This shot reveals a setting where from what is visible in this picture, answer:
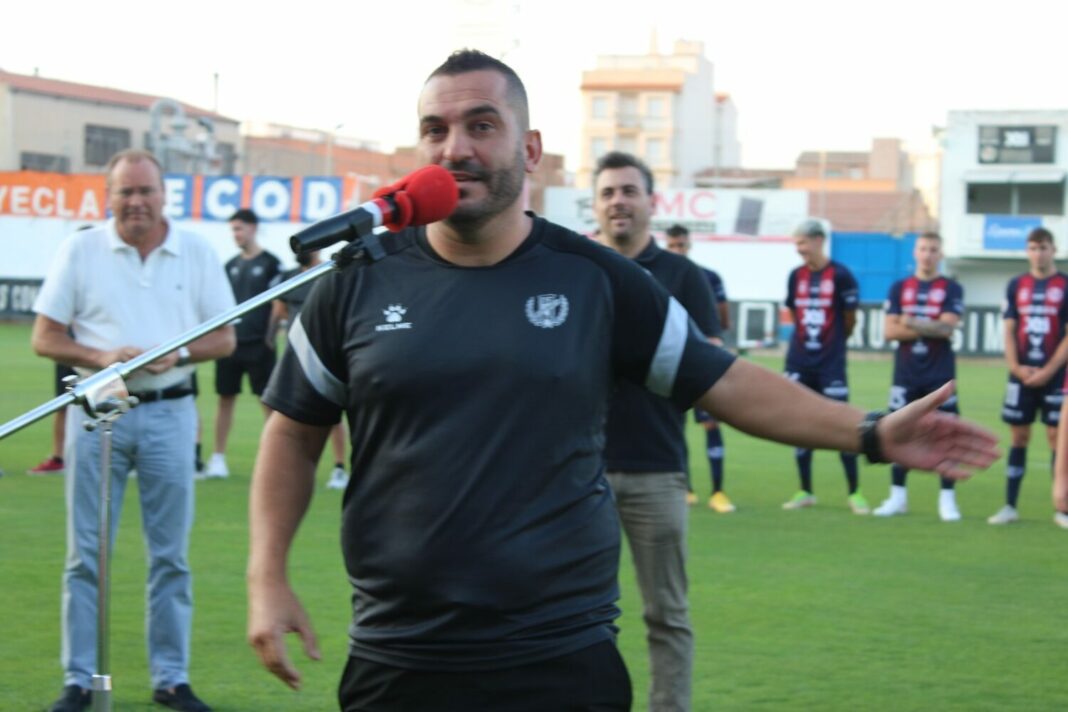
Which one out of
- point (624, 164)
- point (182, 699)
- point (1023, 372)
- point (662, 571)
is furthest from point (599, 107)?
point (662, 571)

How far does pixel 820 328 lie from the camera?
43.0 feet

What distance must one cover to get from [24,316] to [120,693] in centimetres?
3477

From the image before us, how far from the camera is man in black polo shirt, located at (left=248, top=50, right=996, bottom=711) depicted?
3.54 metres

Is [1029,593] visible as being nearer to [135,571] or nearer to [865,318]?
[135,571]

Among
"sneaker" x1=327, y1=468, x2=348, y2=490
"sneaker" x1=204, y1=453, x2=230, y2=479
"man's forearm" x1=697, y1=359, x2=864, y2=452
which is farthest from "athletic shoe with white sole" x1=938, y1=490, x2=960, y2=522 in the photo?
"man's forearm" x1=697, y1=359, x2=864, y2=452

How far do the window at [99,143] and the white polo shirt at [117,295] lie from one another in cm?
6613

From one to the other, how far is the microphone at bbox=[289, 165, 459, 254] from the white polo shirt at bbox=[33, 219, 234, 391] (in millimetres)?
3516

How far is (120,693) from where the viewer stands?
700cm

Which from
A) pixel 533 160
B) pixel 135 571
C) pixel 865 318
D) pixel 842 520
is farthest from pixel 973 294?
pixel 533 160

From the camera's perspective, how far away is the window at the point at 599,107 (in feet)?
388

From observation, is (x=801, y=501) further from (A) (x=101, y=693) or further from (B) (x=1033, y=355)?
(A) (x=101, y=693)

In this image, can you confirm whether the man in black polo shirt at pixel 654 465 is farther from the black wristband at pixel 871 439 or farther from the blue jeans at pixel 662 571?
the black wristband at pixel 871 439

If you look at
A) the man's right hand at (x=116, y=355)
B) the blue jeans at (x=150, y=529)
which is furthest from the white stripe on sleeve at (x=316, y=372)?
the blue jeans at (x=150, y=529)

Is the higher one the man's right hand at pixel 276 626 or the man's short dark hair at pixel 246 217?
the man's short dark hair at pixel 246 217
